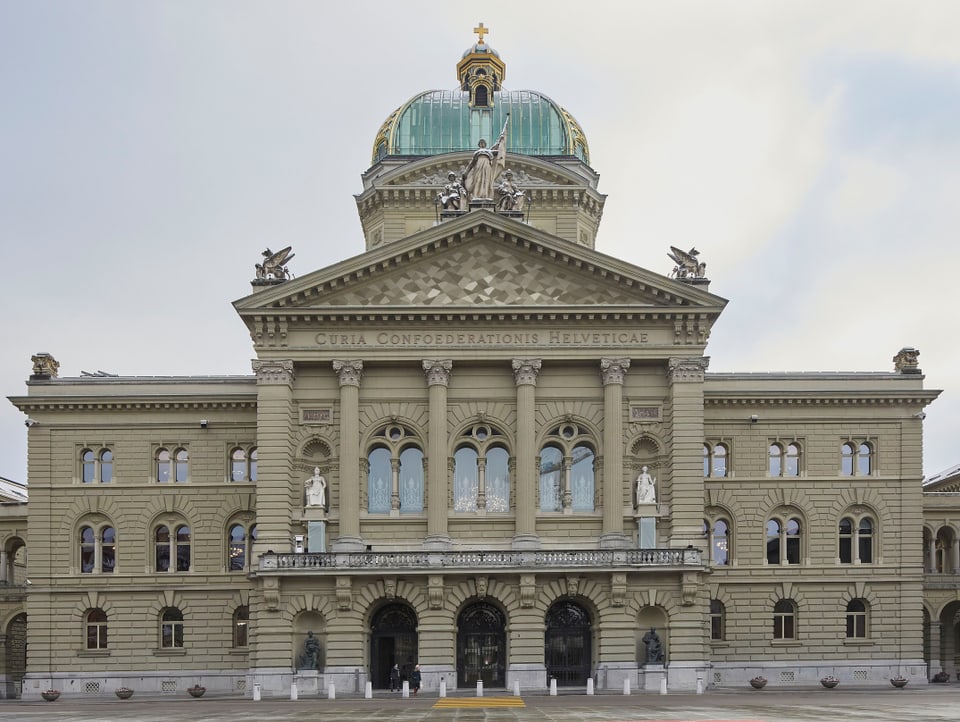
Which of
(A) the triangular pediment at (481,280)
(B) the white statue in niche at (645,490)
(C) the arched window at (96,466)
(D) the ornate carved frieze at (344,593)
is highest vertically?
(A) the triangular pediment at (481,280)

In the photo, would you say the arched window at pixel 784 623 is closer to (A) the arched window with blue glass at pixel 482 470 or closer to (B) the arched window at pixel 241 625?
(A) the arched window with blue glass at pixel 482 470

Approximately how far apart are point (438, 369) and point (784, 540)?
69.4 feet

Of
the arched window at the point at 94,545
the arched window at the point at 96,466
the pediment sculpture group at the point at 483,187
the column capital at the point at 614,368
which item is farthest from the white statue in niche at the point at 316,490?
the pediment sculpture group at the point at 483,187

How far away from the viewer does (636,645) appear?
63219mm

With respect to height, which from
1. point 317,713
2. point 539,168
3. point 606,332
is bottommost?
point 317,713

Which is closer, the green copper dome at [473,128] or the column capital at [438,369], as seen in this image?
the column capital at [438,369]

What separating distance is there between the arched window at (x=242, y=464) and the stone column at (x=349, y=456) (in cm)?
898

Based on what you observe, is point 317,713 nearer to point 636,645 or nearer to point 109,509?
point 636,645

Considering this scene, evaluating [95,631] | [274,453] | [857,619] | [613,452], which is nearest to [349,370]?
[274,453]

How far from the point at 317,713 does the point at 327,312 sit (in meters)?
22.0

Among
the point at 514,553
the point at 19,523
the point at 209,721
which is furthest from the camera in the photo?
the point at 19,523

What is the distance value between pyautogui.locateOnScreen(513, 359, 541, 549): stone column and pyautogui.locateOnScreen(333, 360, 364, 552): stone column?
294 inches

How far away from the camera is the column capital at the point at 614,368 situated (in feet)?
214

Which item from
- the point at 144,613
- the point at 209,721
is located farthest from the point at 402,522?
the point at 209,721
